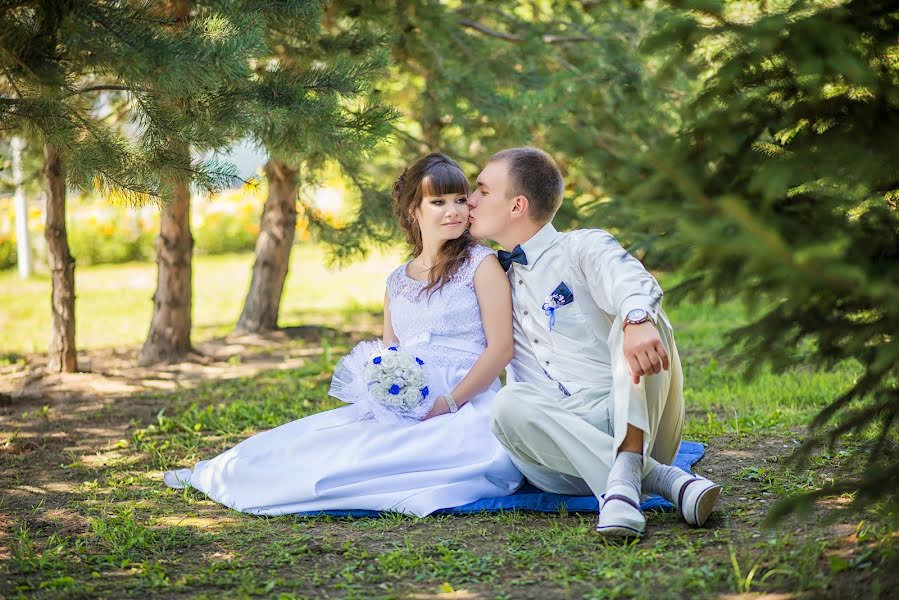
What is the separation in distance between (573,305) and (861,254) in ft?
4.17

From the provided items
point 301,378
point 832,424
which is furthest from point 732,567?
point 301,378

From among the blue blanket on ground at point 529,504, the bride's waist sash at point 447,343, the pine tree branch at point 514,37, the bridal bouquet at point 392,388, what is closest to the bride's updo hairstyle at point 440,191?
the bride's waist sash at point 447,343

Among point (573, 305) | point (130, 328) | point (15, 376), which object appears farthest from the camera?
point (130, 328)

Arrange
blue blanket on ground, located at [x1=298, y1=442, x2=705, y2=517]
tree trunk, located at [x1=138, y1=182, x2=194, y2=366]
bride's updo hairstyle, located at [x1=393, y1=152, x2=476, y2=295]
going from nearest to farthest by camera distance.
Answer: blue blanket on ground, located at [x1=298, y1=442, x2=705, y2=517] < bride's updo hairstyle, located at [x1=393, y1=152, x2=476, y2=295] < tree trunk, located at [x1=138, y1=182, x2=194, y2=366]

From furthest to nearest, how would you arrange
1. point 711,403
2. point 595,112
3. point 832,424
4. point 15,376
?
point 595,112 → point 15,376 → point 711,403 → point 832,424

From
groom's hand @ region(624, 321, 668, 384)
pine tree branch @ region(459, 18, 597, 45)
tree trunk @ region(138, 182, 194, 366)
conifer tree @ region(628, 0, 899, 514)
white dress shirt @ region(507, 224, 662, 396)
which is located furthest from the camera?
pine tree branch @ region(459, 18, 597, 45)

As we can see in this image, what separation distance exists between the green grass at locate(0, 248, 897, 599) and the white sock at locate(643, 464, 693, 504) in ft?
0.34

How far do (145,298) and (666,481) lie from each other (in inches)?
330

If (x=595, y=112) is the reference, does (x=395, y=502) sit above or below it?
below

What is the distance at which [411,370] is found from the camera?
137 inches

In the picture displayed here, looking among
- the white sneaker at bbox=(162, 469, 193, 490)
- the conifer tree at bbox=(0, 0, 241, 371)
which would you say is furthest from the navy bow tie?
the white sneaker at bbox=(162, 469, 193, 490)

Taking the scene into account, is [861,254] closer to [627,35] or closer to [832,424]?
[832,424]

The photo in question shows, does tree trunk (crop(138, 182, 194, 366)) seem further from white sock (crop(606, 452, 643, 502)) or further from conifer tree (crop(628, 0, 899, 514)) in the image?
conifer tree (crop(628, 0, 899, 514))

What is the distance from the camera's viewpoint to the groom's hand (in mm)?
2766
